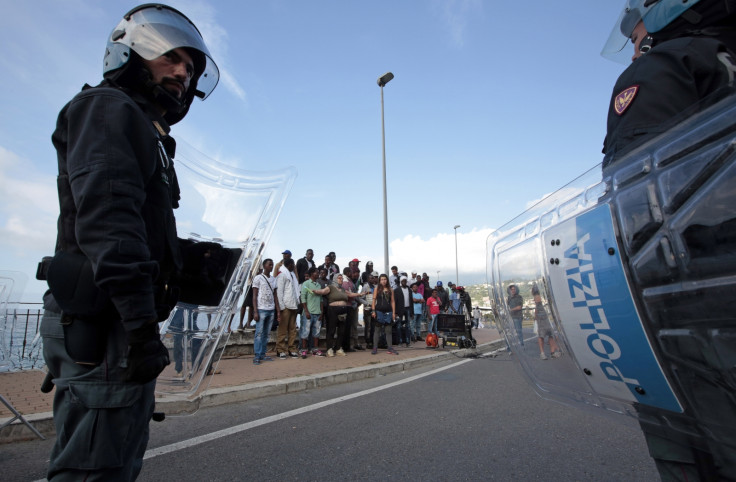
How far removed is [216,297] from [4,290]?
2.97 metres

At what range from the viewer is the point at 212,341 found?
1.91 meters

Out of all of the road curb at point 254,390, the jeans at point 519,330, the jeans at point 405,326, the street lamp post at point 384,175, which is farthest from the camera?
the street lamp post at point 384,175

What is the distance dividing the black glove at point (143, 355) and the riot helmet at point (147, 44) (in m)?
0.95

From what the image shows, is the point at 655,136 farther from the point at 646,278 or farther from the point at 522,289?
the point at 522,289

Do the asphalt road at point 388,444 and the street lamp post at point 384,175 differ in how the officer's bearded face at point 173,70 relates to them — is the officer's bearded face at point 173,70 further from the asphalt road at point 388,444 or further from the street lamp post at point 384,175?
the street lamp post at point 384,175

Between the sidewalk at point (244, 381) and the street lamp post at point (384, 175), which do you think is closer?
the sidewalk at point (244, 381)

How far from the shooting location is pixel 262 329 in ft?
24.7

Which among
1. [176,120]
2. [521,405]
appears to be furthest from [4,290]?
[521,405]

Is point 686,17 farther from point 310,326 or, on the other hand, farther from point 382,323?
point 382,323

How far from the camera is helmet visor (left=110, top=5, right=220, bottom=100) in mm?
1679

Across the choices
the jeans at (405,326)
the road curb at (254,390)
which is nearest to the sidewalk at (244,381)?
the road curb at (254,390)

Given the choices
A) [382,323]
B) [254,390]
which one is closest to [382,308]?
[382,323]

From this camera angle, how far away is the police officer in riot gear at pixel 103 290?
1252 mm

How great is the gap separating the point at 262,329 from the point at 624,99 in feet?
23.2
